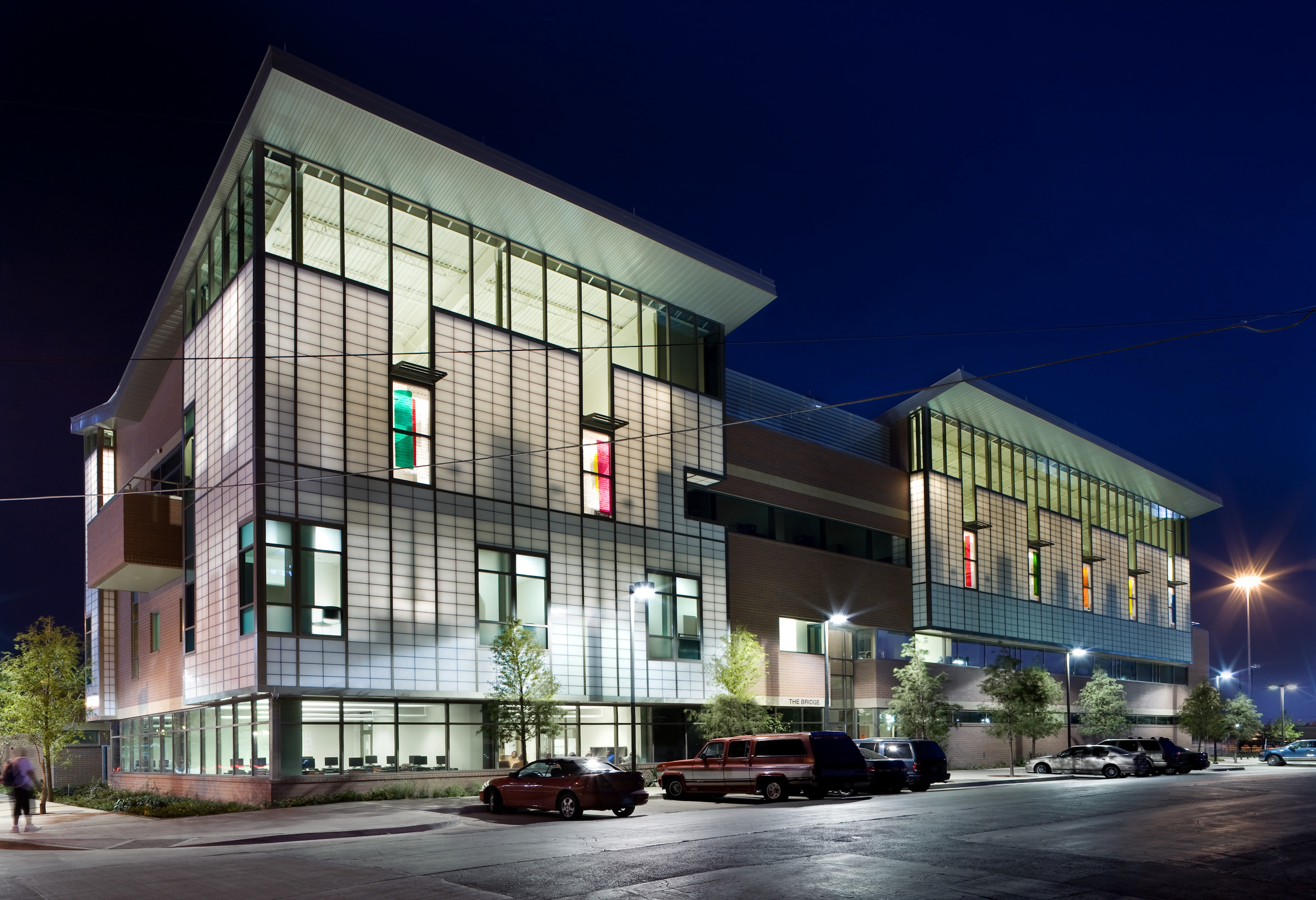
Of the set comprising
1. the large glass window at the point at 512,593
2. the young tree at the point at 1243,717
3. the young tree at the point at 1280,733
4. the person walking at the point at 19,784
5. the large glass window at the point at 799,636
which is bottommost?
the young tree at the point at 1280,733

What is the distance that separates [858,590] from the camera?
52844 millimetres

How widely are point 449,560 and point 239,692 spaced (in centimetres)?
706

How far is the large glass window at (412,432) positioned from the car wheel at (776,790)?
13584mm

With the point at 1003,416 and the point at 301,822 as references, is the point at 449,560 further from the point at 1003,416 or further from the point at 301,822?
the point at 1003,416

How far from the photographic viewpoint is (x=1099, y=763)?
46.7 metres

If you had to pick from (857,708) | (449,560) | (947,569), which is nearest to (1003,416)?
(947,569)

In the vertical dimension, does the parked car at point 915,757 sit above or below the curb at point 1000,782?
above

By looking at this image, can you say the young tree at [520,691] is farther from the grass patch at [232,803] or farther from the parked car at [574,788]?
the parked car at [574,788]

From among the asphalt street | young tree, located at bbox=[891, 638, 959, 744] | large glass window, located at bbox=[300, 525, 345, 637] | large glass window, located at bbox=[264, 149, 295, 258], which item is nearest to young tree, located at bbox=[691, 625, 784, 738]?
young tree, located at bbox=[891, 638, 959, 744]

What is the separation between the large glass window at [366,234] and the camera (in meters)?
34.9

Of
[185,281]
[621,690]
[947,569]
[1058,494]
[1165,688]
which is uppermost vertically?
[185,281]

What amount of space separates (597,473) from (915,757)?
1413 centimetres

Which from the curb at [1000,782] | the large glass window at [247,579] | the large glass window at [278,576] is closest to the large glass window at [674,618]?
the curb at [1000,782]

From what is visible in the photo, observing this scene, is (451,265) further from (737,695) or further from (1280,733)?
(1280,733)
